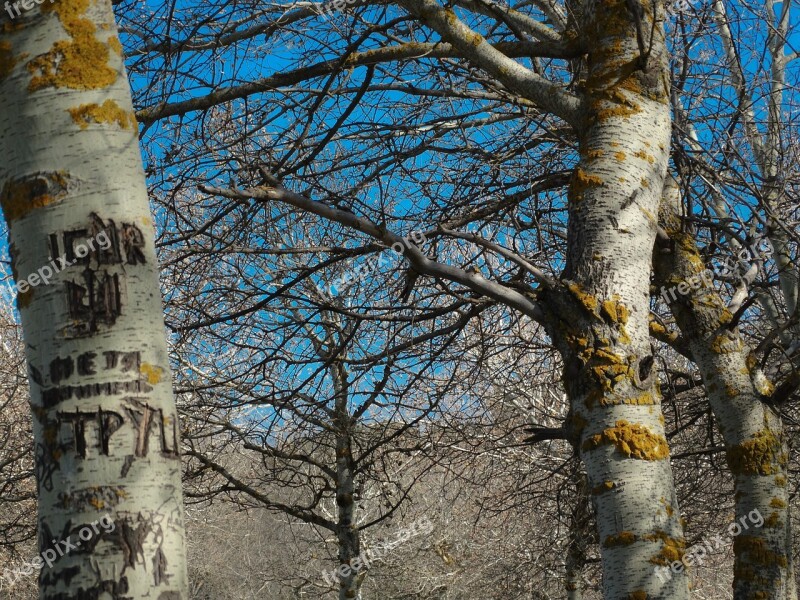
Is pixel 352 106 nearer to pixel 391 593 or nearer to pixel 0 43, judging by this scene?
pixel 0 43

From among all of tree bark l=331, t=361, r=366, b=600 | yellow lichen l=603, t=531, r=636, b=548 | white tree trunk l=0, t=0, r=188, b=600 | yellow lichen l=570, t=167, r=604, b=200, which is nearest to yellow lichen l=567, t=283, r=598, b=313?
yellow lichen l=570, t=167, r=604, b=200

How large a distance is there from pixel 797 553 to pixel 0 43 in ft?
27.2

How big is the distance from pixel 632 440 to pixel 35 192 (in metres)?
2.12

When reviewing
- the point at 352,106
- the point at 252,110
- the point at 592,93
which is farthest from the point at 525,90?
the point at 252,110

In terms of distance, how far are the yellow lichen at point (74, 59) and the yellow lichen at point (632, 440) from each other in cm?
202

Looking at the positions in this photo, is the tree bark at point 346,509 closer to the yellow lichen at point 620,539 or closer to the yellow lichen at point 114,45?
the yellow lichen at point 620,539

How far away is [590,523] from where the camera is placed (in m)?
8.90

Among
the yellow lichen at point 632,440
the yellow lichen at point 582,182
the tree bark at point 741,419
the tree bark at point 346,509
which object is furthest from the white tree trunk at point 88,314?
the tree bark at point 346,509

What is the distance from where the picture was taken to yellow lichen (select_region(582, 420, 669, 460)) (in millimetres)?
3018

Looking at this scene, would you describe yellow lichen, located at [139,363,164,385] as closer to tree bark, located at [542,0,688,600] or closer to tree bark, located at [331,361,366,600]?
tree bark, located at [542,0,688,600]

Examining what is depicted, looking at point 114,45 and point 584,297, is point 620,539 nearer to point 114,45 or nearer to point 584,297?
point 584,297

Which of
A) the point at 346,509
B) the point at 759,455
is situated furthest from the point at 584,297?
the point at 346,509

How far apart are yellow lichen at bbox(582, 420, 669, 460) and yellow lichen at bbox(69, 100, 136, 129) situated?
1949 mm

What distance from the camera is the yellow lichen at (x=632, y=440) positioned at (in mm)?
3018
